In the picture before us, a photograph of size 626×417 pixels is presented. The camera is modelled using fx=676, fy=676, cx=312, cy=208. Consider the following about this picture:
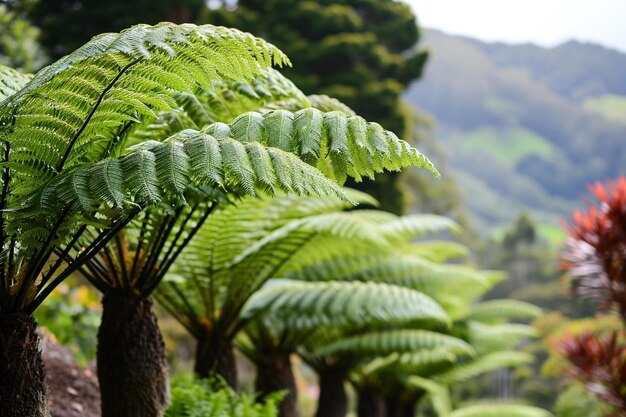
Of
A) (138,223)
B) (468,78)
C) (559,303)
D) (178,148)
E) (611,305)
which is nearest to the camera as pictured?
(178,148)

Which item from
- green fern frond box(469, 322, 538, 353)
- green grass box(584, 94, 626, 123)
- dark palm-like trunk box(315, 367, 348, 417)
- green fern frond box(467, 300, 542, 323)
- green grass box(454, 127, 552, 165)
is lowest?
dark palm-like trunk box(315, 367, 348, 417)

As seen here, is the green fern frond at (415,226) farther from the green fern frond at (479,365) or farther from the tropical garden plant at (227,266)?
the green fern frond at (479,365)

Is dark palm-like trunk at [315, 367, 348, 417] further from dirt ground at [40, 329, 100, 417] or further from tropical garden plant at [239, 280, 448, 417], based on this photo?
dirt ground at [40, 329, 100, 417]

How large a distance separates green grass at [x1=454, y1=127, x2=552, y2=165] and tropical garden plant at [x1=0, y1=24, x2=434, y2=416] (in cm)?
6620

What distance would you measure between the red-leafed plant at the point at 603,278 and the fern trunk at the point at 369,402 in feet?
4.91

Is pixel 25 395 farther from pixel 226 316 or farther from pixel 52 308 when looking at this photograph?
pixel 52 308

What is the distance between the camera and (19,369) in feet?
5.45

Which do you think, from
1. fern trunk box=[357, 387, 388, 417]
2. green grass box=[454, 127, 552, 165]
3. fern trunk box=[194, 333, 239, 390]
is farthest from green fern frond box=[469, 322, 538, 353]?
green grass box=[454, 127, 552, 165]

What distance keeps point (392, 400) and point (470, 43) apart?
7084cm

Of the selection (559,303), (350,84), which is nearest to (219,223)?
(350,84)

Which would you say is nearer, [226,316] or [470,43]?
[226,316]

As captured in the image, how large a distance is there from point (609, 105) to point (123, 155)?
2868 inches

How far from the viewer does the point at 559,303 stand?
70.8 feet

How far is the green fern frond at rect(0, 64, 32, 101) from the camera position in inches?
79.7
